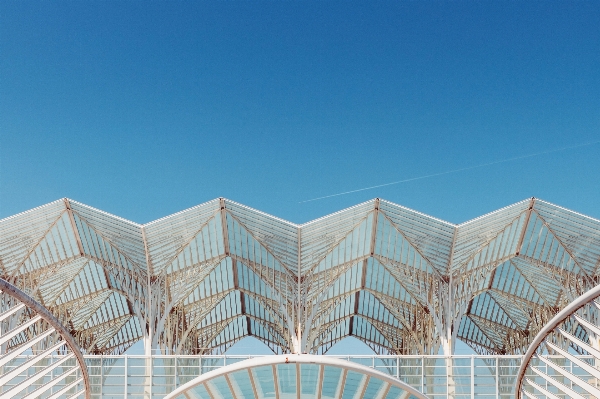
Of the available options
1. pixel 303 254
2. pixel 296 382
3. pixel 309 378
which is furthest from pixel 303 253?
pixel 309 378

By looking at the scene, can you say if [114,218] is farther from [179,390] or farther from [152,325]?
[179,390]

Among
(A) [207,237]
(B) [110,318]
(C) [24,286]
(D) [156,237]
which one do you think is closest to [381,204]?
(A) [207,237]

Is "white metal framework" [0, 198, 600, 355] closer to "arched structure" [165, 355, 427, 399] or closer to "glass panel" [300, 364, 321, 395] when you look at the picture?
"arched structure" [165, 355, 427, 399]

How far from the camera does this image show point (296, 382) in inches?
683

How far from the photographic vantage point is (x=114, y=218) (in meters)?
44.8

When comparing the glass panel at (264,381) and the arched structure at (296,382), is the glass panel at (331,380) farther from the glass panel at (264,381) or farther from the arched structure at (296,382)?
the glass panel at (264,381)

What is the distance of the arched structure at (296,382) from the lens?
16875 millimetres

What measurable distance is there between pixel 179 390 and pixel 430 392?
21966 mm

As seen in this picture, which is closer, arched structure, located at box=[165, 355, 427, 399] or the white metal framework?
arched structure, located at box=[165, 355, 427, 399]

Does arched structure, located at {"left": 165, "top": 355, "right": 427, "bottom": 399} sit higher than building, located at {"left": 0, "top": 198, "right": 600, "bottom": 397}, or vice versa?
building, located at {"left": 0, "top": 198, "right": 600, "bottom": 397}

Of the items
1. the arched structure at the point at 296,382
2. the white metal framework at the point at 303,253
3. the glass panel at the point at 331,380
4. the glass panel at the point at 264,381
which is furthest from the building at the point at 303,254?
the glass panel at the point at 264,381

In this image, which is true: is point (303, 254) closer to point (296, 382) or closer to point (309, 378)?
point (296, 382)

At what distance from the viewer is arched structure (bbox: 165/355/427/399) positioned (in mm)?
16875

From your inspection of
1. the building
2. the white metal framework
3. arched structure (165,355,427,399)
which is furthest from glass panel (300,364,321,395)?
the white metal framework
